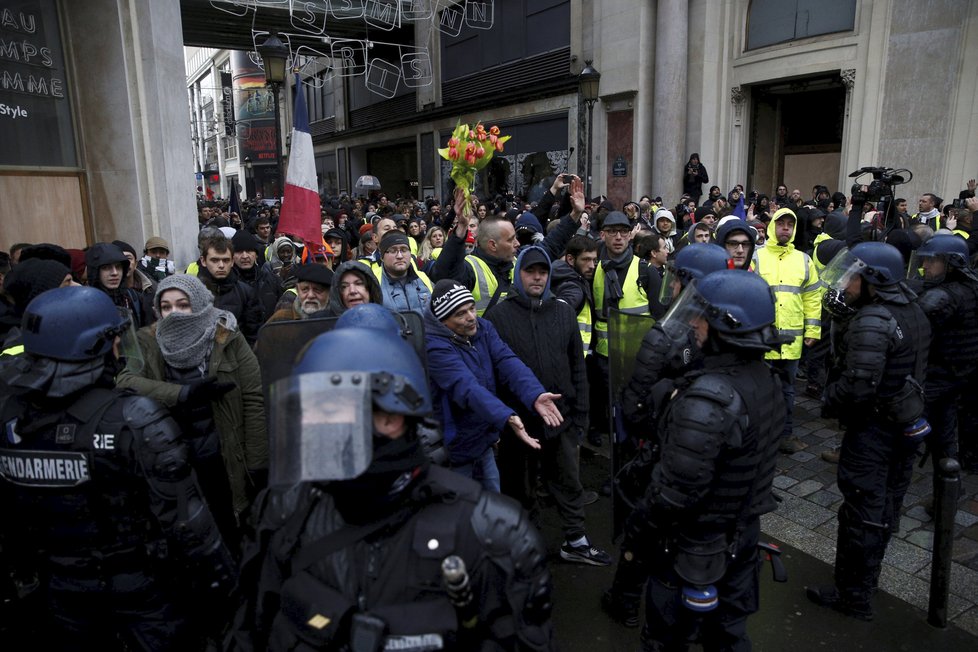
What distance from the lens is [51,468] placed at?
2180 mm

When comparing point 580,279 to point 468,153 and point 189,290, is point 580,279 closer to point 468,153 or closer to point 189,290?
point 468,153

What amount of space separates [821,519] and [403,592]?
4097mm

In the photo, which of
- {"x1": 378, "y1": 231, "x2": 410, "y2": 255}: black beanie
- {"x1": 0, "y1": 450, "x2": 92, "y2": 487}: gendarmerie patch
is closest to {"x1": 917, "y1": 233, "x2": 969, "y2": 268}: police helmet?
{"x1": 378, "y1": 231, "x2": 410, "y2": 255}: black beanie

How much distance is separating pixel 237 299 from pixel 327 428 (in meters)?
3.90

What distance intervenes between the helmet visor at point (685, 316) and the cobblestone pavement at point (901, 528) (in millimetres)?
2025

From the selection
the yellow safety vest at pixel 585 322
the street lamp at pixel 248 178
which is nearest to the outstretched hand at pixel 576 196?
the yellow safety vest at pixel 585 322

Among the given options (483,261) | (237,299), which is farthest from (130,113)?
(483,261)

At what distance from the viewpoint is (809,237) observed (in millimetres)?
9070

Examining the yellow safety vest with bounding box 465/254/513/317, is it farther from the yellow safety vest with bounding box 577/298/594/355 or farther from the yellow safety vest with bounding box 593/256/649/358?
the yellow safety vest with bounding box 593/256/649/358

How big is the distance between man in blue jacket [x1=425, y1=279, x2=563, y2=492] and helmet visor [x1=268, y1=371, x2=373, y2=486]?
1799 mm

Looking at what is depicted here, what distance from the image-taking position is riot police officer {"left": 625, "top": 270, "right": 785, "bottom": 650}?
2488 millimetres

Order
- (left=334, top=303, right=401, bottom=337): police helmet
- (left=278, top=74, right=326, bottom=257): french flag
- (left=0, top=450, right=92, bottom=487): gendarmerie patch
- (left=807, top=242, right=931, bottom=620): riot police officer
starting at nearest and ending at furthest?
(left=0, top=450, right=92, bottom=487): gendarmerie patch → (left=334, top=303, right=401, bottom=337): police helmet → (left=807, top=242, right=931, bottom=620): riot police officer → (left=278, top=74, right=326, bottom=257): french flag

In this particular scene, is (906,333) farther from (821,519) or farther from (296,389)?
(296,389)

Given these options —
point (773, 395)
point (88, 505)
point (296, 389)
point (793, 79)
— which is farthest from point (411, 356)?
point (793, 79)
